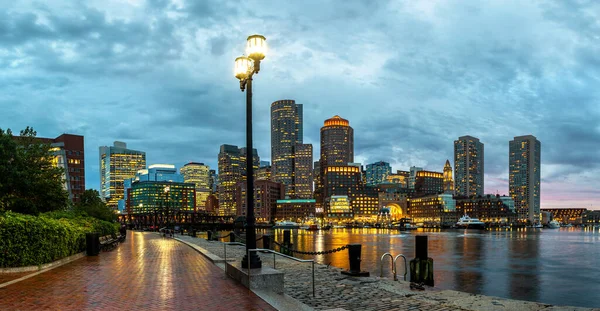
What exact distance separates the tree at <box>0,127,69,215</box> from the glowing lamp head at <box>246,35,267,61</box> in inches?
856

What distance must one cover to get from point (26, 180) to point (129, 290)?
70.9 feet

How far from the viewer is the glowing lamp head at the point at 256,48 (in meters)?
13.5

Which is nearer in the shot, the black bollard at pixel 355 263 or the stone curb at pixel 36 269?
the stone curb at pixel 36 269

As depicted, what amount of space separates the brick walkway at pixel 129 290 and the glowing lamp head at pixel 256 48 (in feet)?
22.2

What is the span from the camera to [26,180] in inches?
1136

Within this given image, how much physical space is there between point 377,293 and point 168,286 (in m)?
6.27

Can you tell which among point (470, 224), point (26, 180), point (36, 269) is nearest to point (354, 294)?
point (36, 269)

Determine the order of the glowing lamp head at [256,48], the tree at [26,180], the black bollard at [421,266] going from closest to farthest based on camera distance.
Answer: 1. the glowing lamp head at [256,48]
2. the black bollard at [421,266]
3. the tree at [26,180]

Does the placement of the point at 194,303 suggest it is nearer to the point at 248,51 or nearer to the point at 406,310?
the point at 406,310

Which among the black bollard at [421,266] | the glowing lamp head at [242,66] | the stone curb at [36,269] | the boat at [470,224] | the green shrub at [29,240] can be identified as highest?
the glowing lamp head at [242,66]

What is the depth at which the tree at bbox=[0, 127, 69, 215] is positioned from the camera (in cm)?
2862

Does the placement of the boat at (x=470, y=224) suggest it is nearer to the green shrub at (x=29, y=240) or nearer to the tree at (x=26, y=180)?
the tree at (x=26, y=180)

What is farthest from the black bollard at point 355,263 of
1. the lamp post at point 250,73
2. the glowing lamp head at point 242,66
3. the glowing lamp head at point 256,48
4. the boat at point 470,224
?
the boat at point 470,224

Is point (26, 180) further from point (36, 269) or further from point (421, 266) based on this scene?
point (421, 266)
